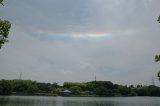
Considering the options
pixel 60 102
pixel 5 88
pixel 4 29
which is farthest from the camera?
pixel 5 88

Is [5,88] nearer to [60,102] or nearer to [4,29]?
[60,102]

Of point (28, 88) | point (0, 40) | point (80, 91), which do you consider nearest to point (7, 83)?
point (28, 88)

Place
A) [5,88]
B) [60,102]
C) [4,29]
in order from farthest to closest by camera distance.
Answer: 1. [5,88]
2. [60,102]
3. [4,29]

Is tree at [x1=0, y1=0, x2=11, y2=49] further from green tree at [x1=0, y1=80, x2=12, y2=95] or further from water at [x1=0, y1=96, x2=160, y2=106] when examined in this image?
green tree at [x1=0, y1=80, x2=12, y2=95]

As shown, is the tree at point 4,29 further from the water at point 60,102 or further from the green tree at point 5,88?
the green tree at point 5,88

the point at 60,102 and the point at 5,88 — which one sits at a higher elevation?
the point at 5,88

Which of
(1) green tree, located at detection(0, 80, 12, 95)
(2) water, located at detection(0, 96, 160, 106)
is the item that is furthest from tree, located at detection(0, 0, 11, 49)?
(1) green tree, located at detection(0, 80, 12, 95)

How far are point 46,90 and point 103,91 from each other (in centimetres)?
4155

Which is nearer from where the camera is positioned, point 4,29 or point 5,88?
point 4,29

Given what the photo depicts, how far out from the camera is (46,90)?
599 ft

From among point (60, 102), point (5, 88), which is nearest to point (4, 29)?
point (60, 102)

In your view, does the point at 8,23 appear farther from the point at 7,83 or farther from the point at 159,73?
the point at 7,83

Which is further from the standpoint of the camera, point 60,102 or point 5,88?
point 5,88

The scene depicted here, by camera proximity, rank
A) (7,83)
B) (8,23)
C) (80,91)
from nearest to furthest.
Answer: (8,23)
(7,83)
(80,91)
